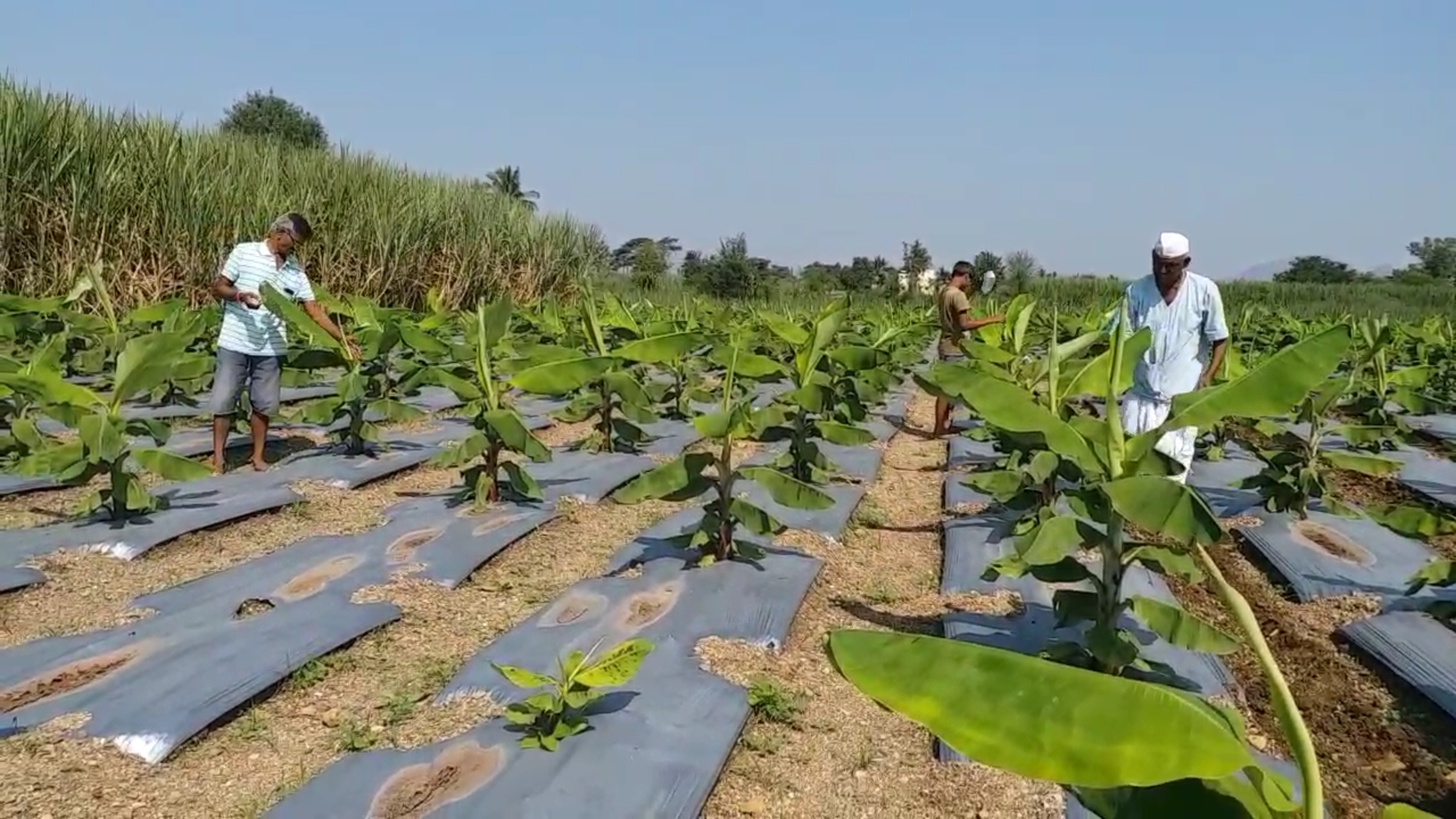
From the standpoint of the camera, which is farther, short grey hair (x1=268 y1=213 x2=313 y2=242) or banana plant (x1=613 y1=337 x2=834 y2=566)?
short grey hair (x1=268 y1=213 x2=313 y2=242)

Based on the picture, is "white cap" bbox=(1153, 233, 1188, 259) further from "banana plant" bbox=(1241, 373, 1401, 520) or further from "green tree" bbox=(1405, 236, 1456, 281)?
"green tree" bbox=(1405, 236, 1456, 281)

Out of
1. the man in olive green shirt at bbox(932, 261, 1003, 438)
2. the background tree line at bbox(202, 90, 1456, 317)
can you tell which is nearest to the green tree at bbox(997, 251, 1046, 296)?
the background tree line at bbox(202, 90, 1456, 317)

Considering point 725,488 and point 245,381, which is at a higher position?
point 245,381

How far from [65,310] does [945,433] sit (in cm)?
629

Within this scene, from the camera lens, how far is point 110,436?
13.8 ft

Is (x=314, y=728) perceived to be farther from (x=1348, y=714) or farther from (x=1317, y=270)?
(x=1317, y=270)

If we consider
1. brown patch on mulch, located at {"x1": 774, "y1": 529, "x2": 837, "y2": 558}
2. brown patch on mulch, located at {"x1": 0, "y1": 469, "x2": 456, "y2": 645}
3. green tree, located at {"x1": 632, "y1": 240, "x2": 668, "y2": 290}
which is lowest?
brown patch on mulch, located at {"x1": 0, "y1": 469, "x2": 456, "y2": 645}

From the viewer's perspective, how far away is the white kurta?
4344 mm

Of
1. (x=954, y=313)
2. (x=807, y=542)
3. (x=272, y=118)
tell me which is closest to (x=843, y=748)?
(x=807, y=542)

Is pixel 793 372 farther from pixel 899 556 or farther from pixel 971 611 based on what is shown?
pixel 971 611

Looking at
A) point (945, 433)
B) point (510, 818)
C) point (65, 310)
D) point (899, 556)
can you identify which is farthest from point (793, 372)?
point (65, 310)

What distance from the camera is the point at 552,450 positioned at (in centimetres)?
671

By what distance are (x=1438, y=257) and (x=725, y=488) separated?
2412 inches

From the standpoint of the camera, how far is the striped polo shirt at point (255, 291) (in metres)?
5.41
